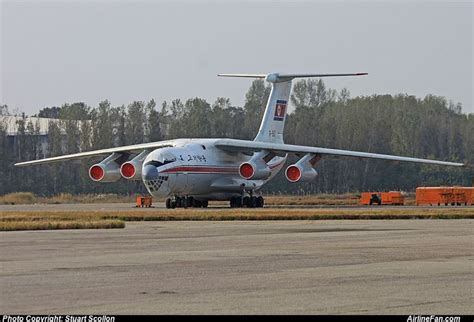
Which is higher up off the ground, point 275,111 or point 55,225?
point 275,111

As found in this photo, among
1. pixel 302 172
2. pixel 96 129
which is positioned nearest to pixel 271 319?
pixel 302 172

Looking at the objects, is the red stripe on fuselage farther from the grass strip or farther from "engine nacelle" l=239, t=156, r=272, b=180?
the grass strip

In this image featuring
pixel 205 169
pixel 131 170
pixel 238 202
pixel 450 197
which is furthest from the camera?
pixel 450 197

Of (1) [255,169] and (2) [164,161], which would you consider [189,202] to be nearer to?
(2) [164,161]

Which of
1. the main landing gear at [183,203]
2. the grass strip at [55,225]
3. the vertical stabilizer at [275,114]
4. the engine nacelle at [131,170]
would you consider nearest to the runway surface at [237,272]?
the grass strip at [55,225]

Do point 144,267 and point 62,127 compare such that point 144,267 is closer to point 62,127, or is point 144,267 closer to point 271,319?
point 271,319

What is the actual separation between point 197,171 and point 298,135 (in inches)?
1783

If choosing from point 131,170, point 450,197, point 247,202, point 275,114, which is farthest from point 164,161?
point 450,197

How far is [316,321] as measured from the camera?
10.2m

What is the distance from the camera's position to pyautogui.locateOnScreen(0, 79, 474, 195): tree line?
81.8 m

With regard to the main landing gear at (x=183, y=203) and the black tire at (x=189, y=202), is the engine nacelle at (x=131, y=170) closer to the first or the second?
the main landing gear at (x=183, y=203)

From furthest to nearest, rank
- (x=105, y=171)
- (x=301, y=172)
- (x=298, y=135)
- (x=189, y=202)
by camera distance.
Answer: (x=298, y=135) < (x=189, y=202) < (x=105, y=171) < (x=301, y=172)

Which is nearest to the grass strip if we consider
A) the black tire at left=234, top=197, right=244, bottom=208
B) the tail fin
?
the black tire at left=234, top=197, right=244, bottom=208

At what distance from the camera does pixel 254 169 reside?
4534 cm
